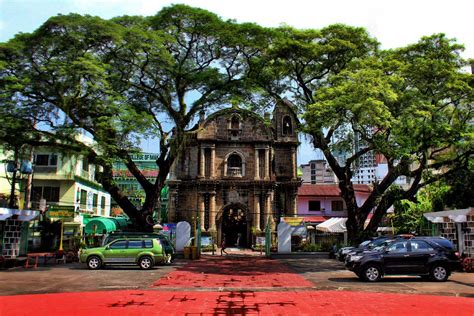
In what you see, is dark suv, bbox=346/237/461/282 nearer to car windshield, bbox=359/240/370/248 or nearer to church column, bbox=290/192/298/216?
car windshield, bbox=359/240/370/248

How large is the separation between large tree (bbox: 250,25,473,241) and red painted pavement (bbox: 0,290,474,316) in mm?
8529

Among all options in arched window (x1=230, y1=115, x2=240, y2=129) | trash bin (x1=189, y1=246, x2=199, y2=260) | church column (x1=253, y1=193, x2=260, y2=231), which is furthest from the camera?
arched window (x1=230, y1=115, x2=240, y2=129)

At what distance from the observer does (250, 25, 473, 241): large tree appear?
17.9 meters

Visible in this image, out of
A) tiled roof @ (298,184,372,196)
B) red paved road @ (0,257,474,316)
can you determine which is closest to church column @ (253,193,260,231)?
tiled roof @ (298,184,372,196)

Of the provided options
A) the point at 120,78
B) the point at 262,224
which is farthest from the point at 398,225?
the point at 120,78

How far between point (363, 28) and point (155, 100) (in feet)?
38.7

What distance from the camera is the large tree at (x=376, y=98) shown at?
17875 mm

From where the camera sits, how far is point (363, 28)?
69.7 feet

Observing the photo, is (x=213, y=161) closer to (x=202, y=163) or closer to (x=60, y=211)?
(x=202, y=163)

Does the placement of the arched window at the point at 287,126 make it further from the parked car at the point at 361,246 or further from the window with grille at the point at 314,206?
the parked car at the point at 361,246

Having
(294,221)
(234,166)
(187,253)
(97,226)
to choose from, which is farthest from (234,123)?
(187,253)

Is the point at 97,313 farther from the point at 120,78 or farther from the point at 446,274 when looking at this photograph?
the point at 120,78

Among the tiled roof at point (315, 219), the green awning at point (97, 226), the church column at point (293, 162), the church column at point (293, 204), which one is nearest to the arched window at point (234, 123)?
the church column at point (293, 162)

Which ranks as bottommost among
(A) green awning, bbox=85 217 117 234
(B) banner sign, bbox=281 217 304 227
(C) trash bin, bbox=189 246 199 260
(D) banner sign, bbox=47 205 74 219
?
(C) trash bin, bbox=189 246 199 260
